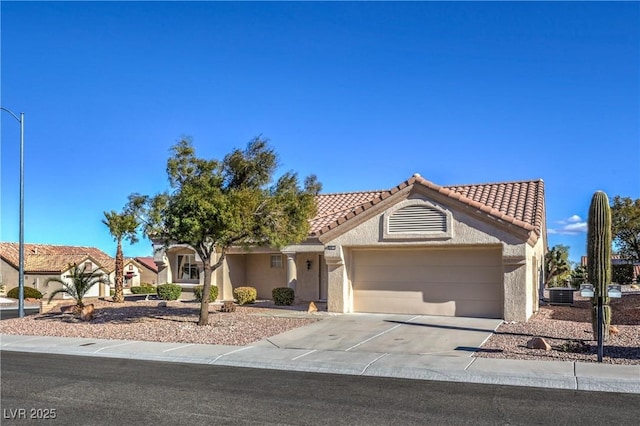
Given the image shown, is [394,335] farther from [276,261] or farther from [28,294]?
[28,294]

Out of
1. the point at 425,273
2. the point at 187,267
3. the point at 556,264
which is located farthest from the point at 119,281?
the point at 556,264

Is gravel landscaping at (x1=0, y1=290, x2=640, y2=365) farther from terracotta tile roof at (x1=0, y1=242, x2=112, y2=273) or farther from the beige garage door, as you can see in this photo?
terracotta tile roof at (x1=0, y1=242, x2=112, y2=273)

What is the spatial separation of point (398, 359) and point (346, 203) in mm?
14667

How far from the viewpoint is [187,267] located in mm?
26906

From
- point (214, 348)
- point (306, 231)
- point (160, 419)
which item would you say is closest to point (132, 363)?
point (214, 348)

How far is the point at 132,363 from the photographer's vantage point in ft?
38.9

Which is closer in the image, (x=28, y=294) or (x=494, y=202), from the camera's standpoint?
(x=494, y=202)

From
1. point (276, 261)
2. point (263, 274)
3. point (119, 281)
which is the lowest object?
point (119, 281)

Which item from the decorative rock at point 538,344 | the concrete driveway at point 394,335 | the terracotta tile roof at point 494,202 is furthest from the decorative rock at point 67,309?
the decorative rock at point 538,344

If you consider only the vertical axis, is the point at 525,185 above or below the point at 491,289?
above

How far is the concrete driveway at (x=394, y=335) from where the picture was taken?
12914mm

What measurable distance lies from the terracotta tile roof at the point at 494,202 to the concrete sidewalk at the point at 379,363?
6522 millimetres

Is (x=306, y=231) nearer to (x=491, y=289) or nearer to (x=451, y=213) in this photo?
(x=451, y=213)

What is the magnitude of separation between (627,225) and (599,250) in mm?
18046
